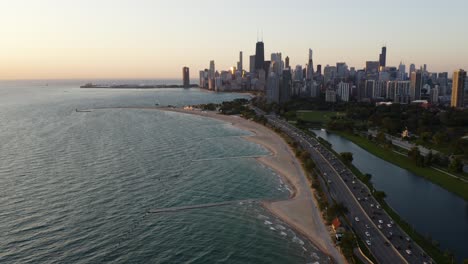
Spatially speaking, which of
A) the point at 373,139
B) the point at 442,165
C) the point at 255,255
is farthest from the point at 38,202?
the point at 373,139

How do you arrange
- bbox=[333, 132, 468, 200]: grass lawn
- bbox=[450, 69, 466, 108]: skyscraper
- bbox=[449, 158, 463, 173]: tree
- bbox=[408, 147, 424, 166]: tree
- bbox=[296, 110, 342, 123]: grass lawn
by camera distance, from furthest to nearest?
bbox=[450, 69, 466, 108]: skyscraper < bbox=[296, 110, 342, 123]: grass lawn < bbox=[408, 147, 424, 166]: tree < bbox=[449, 158, 463, 173]: tree < bbox=[333, 132, 468, 200]: grass lawn

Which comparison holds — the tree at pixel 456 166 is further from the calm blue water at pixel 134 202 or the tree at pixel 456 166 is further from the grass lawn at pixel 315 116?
the grass lawn at pixel 315 116

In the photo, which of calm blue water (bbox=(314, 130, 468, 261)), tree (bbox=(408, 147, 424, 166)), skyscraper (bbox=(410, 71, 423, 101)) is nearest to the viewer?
calm blue water (bbox=(314, 130, 468, 261))

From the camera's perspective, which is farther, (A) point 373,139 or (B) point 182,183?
(A) point 373,139

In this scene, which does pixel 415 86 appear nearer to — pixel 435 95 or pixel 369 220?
pixel 435 95


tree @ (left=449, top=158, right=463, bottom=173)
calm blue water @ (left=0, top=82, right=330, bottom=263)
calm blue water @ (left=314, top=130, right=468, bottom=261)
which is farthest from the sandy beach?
tree @ (left=449, top=158, right=463, bottom=173)

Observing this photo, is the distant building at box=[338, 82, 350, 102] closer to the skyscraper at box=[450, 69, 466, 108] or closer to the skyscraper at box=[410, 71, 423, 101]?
the skyscraper at box=[410, 71, 423, 101]

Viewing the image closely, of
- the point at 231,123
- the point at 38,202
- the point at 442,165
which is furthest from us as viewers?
the point at 231,123

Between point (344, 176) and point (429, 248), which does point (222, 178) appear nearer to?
point (344, 176)
